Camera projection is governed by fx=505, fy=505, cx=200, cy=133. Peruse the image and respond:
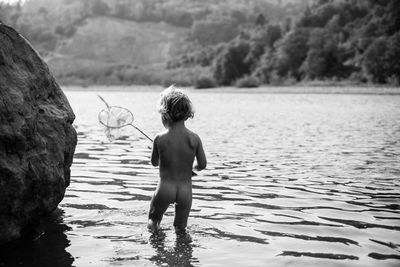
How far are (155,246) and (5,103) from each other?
101 inches

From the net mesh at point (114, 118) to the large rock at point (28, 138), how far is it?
1.10 m

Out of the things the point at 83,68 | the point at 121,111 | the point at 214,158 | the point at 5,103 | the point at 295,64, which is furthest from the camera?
the point at 83,68

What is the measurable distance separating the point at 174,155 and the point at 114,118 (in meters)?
2.41

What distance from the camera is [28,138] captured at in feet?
21.1

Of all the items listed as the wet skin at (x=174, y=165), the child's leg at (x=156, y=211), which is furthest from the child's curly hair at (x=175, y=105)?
the child's leg at (x=156, y=211)

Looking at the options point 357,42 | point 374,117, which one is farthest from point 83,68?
point 374,117

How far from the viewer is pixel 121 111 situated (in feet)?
29.0

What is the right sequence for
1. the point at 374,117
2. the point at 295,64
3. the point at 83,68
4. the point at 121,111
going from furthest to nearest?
the point at 83,68 → the point at 295,64 → the point at 374,117 → the point at 121,111

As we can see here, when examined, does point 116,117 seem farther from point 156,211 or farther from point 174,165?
point 156,211

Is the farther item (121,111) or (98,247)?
(121,111)

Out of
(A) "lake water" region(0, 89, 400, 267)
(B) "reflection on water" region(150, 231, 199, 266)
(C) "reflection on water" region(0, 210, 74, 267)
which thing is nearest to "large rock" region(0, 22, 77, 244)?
(C) "reflection on water" region(0, 210, 74, 267)

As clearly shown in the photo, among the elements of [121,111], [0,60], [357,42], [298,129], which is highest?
[357,42]

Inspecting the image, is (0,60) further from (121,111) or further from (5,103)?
(121,111)

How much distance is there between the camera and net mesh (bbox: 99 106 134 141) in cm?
873
